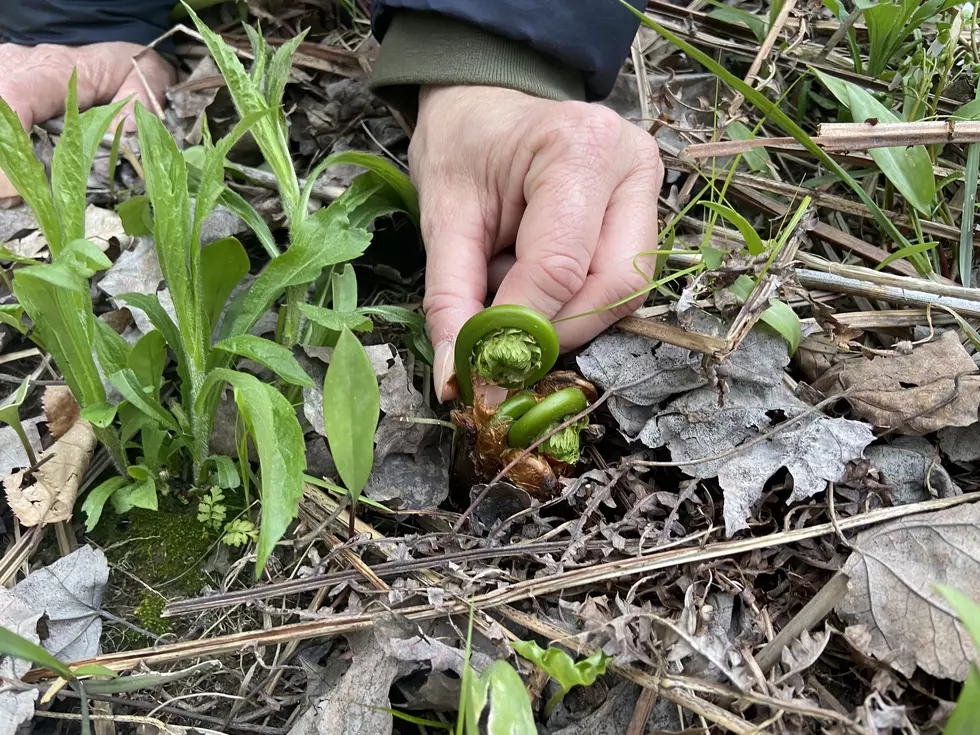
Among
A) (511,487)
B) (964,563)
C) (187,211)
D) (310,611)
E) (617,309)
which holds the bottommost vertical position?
(310,611)

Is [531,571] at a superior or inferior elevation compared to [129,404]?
inferior

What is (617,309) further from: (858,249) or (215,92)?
(215,92)

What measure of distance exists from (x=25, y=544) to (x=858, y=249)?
228 centimetres

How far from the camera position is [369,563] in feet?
4.87

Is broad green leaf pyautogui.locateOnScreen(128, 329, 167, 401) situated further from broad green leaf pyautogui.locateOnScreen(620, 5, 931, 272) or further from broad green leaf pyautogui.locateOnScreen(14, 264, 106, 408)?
broad green leaf pyautogui.locateOnScreen(620, 5, 931, 272)

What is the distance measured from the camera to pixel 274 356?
1.38m

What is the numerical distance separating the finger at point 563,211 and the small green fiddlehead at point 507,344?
0.53ft

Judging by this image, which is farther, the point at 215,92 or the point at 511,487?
the point at 215,92

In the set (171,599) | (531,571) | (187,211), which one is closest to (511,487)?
(531,571)

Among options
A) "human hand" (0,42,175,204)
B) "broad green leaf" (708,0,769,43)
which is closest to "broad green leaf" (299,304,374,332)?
"human hand" (0,42,175,204)

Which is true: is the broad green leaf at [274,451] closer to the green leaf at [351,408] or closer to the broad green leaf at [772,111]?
the green leaf at [351,408]

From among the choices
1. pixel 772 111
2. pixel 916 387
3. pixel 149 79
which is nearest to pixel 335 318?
pixel 772 111

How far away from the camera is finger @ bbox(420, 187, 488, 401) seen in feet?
5.36

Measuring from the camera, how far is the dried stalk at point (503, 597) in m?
1.30
